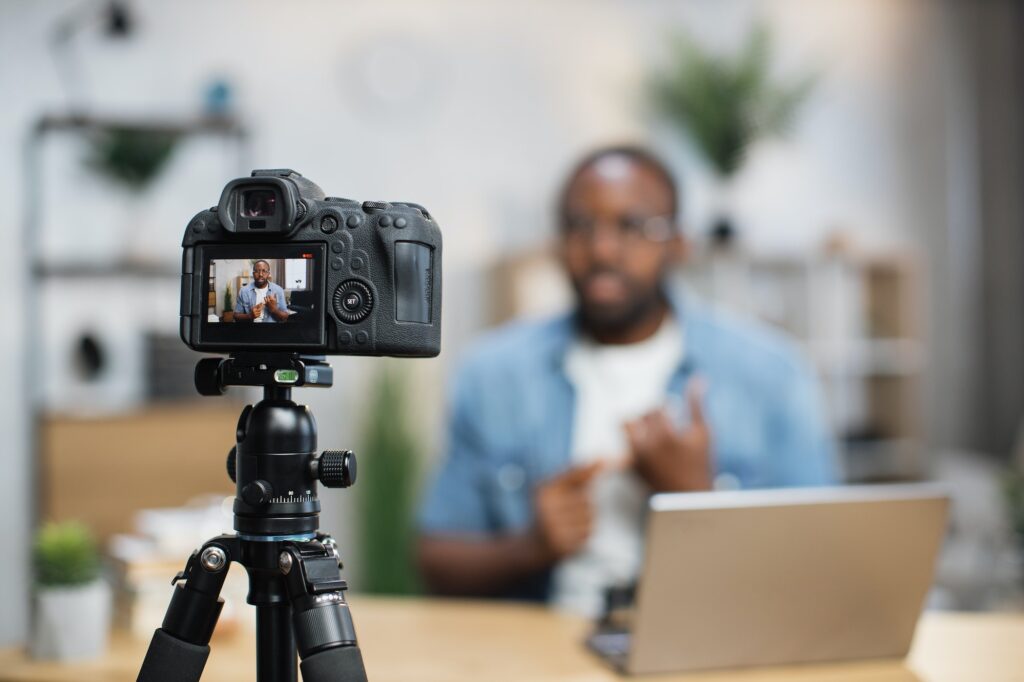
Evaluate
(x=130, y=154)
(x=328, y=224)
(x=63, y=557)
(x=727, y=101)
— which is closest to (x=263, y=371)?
(x=328, y=224)

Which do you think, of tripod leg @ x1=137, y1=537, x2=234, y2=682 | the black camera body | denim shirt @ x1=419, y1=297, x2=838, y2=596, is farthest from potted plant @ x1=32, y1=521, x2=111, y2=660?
denim shirt @ x1=419, y1=297, x2=838, y2=596

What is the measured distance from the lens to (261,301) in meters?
0.89

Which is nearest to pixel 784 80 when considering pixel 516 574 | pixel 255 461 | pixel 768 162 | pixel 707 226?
pixel 768 162

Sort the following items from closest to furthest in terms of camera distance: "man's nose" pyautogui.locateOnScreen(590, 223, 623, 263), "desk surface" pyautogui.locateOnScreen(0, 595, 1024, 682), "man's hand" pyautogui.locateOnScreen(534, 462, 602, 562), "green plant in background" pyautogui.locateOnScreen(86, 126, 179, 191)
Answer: "desk surface" pyautogui.locateOnScreen(0, 595, 1024, 682) → "man's hand" pyautogui.locateOnScreen(534, 462, 602, 562) → "man's nose" pyautogui.locateOnScreen(590, 223, 623, 263) → "green plant in background" pyautogui.locateOnScreen(86, 126, 179, 191)

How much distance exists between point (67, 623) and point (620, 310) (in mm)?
1183

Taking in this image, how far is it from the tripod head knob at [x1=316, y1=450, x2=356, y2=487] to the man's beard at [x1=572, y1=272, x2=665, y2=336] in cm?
118

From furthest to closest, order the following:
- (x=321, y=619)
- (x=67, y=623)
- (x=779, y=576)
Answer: (x=67, y=623) → (x=779, y=576) → (x=321, y=619)

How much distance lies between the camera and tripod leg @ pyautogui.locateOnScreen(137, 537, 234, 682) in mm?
885

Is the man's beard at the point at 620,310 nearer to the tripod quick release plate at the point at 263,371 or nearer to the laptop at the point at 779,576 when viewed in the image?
the laptop at the point at 779,576

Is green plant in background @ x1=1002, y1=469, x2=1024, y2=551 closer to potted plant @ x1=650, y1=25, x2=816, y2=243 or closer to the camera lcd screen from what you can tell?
the camera lcd screen

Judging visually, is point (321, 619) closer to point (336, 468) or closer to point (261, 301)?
point (336, 468)

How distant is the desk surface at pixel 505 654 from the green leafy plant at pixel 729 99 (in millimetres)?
2437

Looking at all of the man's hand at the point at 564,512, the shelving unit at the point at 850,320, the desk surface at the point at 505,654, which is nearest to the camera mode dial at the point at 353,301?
the desk surface at the point at 505,654

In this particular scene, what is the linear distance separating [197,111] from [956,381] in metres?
3.29
